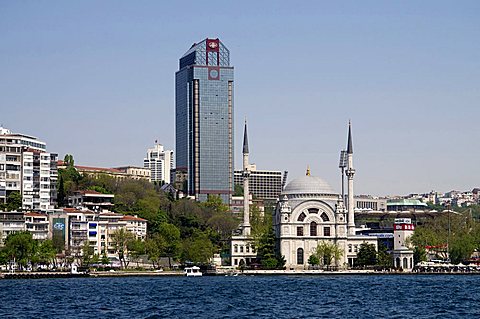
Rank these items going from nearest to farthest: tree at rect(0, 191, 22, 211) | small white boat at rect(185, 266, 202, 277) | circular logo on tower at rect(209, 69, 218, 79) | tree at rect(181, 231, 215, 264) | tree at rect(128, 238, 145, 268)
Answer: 1. small white boat at rect(185, 266, 202, 277)
2. tree at rect(128, 238, 145, 268)
3. tree at rect(0, 191, 22, 211)
4. tree at rect(181, 231, 215, 264)
5. circular logo on tower at rect(209, 69, 218, 79)

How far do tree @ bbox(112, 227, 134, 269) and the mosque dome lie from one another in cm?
1943

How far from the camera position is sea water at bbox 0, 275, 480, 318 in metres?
54.4

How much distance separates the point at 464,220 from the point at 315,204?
134 ft

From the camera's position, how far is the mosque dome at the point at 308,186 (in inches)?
4665

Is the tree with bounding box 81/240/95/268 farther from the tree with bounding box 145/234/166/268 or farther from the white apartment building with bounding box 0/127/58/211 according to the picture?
the white apartment building with bounding box 0/127/58/211

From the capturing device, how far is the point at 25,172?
12044cm

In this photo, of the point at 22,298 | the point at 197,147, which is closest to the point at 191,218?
the point at 197,147

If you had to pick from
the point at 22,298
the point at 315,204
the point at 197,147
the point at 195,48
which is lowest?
the point at 22,298

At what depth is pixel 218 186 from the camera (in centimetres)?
19062

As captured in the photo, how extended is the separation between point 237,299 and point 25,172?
60.6 meters

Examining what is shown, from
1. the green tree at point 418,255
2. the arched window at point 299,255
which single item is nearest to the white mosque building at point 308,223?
the arched window at point 299,255

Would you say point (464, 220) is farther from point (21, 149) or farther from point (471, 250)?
point (21, 149)

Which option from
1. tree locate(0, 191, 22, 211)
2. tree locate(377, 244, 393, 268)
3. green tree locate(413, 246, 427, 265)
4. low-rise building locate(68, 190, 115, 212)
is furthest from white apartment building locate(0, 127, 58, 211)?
green tree locate(413, 246, 427, 265)

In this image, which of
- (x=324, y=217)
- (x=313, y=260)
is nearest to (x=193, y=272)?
(x=313, y=260)
